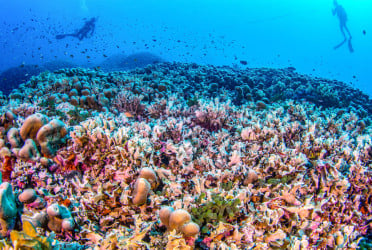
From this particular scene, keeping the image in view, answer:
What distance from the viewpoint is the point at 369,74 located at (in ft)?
401

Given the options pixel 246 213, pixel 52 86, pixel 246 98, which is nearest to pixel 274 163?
pixel 246 213

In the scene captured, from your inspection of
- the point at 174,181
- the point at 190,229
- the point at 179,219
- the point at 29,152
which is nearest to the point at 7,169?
the point at 29,152

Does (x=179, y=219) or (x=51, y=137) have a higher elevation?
(x=51, y=137)

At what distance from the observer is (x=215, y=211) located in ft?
7.20

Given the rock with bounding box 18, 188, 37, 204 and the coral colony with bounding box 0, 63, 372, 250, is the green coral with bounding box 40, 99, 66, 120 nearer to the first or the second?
the coral colony with bounding box 0, 63, 372, 250

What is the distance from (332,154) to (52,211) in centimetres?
435

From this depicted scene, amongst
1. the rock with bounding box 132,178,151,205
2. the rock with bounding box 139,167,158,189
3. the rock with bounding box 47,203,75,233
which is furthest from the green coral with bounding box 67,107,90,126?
the rock with bounding box 132,178,151,205

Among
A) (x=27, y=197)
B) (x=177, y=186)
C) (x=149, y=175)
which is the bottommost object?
(x=27, y=197)

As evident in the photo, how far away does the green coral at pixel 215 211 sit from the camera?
2.06m

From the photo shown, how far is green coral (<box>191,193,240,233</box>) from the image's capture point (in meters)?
2.06

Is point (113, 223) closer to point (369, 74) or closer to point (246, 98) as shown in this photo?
point (246, 98)

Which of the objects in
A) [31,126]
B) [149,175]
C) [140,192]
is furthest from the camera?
[31,126]

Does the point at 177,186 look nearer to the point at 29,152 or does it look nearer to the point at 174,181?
the point at 174,181

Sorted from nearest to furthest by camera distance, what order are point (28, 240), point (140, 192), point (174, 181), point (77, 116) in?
point (28, 240)
point (140, 192)
point (174, 181)
point (77, 116)
